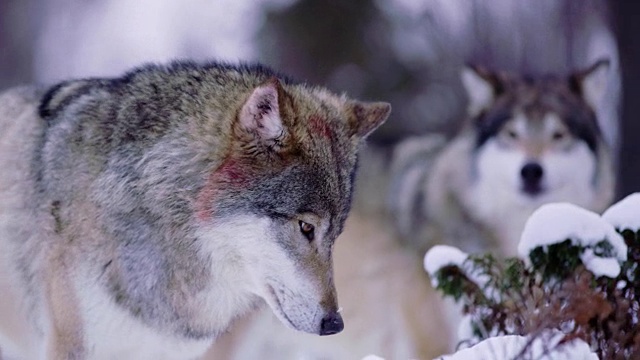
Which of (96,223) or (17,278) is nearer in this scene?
(96,223)

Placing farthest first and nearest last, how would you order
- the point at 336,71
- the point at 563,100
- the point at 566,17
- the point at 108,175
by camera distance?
the point at 336,71
the point at 566,17
the point at 563,100
the point at 108,175

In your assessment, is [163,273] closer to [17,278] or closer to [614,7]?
[17,278]

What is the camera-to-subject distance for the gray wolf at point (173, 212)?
11.0 feet

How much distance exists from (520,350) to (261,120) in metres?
1.17

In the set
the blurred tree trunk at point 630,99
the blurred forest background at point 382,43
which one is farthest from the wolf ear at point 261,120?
the blurred forest background at point 382,43

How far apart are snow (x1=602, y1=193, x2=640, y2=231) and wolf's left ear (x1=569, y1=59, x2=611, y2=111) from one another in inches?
192

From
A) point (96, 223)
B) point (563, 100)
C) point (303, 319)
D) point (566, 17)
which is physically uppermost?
point (566, 17)

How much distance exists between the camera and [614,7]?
9914mm

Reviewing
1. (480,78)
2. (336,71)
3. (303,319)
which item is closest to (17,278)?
(303,319)

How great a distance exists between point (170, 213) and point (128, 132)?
0.36m

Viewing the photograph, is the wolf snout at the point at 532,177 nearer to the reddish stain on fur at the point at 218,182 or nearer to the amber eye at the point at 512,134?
the amber eye at the point at 512,134

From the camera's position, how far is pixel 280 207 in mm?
3334

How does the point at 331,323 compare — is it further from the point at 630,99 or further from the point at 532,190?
the point at 630,99

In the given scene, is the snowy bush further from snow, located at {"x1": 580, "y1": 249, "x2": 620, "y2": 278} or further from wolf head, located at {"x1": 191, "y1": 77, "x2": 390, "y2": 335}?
wolf head, located at {"x1": 191, "y1": 77, "x2": 390, "y2": 335}
